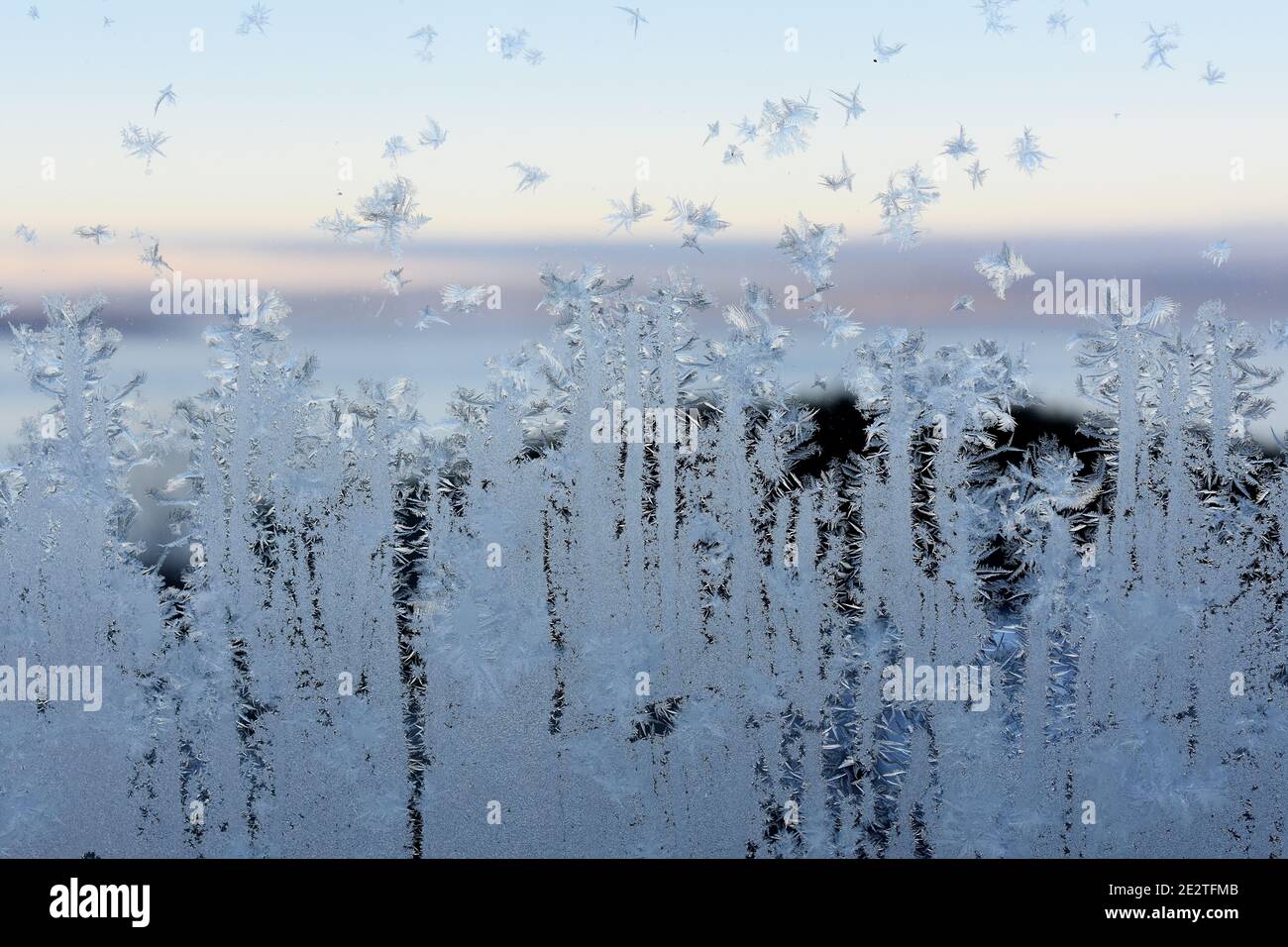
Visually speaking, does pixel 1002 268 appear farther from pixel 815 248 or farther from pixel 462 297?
pixel 462 297

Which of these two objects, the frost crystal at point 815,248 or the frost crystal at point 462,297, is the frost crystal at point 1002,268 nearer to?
the frost crystal at point 815,248

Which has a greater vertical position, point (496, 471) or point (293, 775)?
point (496, 471)

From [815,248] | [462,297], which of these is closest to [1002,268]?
[815,248]

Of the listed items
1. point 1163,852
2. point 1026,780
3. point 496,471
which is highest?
point 496,471

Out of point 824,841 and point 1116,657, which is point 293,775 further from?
point 1116,657

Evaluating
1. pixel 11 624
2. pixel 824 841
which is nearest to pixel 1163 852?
A: pixel 824 841

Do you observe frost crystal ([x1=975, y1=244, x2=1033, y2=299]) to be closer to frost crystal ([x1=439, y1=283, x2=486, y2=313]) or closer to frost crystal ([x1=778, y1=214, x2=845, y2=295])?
frost crystal ([x1=778, y1=214, x2=845, y2=295])

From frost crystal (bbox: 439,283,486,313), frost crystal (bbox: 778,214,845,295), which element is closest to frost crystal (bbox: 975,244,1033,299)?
frost crystal (bbox: 778,214,845,295)

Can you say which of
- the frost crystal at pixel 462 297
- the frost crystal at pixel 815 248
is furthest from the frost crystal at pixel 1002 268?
the frost crystal at pixel 462 297
